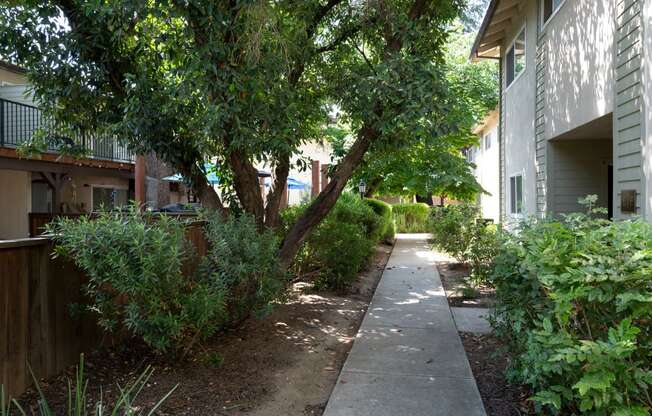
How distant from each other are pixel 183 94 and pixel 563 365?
184 inches

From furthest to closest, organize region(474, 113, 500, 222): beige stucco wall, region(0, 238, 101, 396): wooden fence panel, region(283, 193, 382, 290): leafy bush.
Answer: region(474, 113, 500, 222): beige stucco wall → region(283, 193, 382, 290): leafy bush → region(0, 238, 101, 396): wooden fence panel

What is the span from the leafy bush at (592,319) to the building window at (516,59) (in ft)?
29.3

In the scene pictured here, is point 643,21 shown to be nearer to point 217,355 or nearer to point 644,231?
point 644,231

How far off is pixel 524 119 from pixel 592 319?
29.7ft

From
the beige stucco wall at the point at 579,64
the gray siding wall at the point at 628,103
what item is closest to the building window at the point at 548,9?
the beige stucco wall at the point at 579,64

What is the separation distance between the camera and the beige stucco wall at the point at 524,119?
10.7m

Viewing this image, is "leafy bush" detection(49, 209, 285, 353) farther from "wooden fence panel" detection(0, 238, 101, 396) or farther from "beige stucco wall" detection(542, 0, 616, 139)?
"beige stucco wall" detection(542, 0, 616, 139)

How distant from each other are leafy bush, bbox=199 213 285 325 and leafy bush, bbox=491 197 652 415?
2.64 meters

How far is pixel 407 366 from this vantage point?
218 inches

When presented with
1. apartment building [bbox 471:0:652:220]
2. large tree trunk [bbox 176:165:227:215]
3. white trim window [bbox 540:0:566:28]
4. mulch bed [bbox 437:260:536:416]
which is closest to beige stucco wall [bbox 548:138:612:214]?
apartment building [bbox 471:0:652:220]

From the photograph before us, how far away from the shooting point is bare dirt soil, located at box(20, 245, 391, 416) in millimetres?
4535

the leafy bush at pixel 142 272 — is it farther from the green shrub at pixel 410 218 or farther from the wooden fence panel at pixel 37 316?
the green shrub at pixel 410 218

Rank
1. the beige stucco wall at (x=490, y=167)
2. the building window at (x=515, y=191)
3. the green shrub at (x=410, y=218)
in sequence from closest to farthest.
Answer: the building window at (x=515, y=191) < the beige stucco wall at (x=490, y=167) < the green shrub at (x=410, y=218)

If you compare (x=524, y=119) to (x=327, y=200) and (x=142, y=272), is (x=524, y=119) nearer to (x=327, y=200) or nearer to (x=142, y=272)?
(x=327, y=200)
